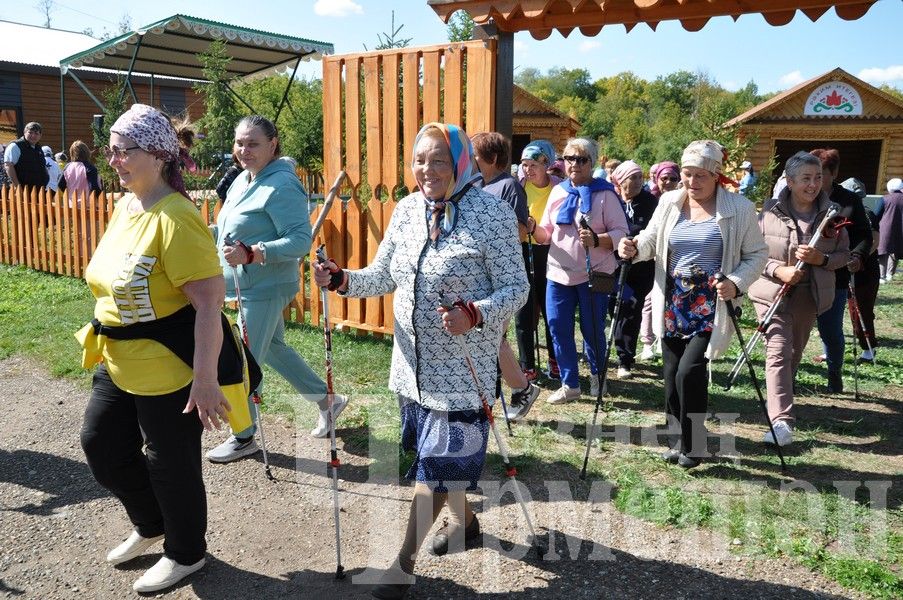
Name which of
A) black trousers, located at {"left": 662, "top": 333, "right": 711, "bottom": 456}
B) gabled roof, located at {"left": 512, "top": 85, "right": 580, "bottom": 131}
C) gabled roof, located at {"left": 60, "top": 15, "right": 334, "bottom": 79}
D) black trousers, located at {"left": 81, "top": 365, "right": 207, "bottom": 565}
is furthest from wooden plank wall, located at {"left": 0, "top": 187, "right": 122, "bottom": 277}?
gabled roof, located at {"left": 512, "top": 85, "right": 580, "bottom": 131}

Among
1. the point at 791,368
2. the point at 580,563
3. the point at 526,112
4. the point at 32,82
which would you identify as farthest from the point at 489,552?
the point at 32,82

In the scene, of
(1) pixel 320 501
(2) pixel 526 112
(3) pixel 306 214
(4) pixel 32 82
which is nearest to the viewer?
(1) pixel 320 501

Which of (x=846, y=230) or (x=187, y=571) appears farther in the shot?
(x=846, y=230)

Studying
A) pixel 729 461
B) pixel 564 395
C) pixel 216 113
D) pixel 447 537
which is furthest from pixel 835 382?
pixel 216 113

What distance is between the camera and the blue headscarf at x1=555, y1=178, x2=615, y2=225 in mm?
5566

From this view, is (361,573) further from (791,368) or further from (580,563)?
(791,368)

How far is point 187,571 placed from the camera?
10.6 feet

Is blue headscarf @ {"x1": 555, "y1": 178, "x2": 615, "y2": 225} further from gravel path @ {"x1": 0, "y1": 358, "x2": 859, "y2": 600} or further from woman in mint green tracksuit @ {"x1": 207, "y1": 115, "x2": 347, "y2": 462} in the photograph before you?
gravel path @ {"x1": 0, "y1": 358, "x2": 859, "y2": 600}

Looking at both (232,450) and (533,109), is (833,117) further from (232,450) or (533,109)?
(232,450)

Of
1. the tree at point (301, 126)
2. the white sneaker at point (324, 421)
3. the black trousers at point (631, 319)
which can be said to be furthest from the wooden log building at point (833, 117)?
the white sneaker at point (324, 421)

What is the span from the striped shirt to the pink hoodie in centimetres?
109

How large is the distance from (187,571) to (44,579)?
679 millimetres

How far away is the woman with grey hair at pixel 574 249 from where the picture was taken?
5.54 metres

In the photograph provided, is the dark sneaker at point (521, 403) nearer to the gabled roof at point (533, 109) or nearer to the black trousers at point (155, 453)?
the black trousers at point (155, 453)
